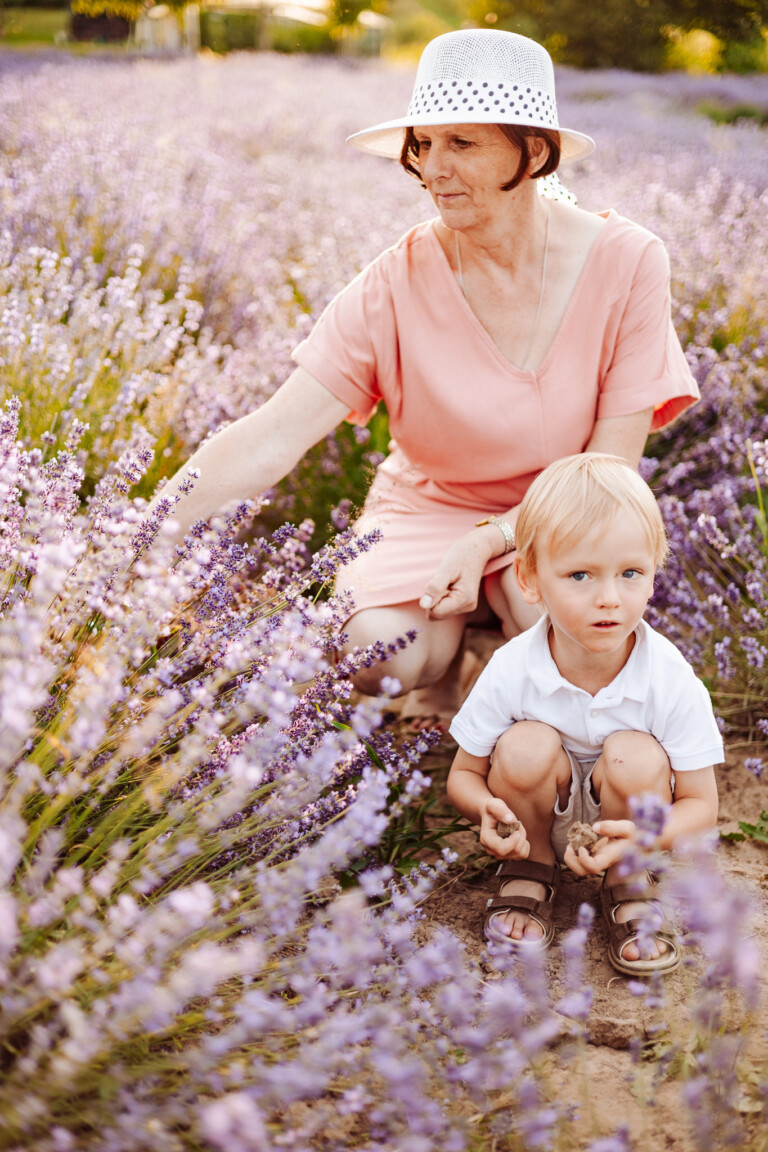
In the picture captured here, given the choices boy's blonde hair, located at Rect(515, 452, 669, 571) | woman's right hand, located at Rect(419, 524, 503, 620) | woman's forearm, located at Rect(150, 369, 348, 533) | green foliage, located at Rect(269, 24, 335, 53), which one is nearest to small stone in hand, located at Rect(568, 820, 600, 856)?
boy's blonde hair, located at Rect(515, 452, 669, 571)

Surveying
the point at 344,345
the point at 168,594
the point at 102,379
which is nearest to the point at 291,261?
the point at 102,379

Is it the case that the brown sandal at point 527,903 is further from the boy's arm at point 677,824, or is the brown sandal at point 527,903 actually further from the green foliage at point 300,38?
the green foliage at point 300,38

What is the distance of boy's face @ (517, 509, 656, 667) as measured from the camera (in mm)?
1635

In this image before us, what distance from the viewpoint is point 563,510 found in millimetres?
1671

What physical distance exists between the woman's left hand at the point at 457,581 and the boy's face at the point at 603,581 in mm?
393

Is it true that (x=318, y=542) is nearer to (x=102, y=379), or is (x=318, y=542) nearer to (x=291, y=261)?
(x=102, y=379)

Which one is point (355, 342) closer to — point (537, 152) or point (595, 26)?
point (537, 152)

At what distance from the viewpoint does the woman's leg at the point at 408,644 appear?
223 centimetres

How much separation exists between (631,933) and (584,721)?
0.40 metres

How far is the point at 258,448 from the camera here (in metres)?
2.14

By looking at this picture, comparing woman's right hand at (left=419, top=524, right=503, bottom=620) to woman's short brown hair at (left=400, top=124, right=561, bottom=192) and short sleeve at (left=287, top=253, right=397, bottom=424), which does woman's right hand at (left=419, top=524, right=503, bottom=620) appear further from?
woman's short brown hair at (left=400, top=124, right=561, bottom=192)

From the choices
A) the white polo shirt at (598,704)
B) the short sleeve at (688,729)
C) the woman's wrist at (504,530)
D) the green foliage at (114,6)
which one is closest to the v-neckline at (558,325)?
the woman's wrist at (504,530)

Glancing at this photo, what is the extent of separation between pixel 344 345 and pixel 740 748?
4.75 ft

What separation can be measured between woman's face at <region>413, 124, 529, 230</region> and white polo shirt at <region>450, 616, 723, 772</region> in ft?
3.05
